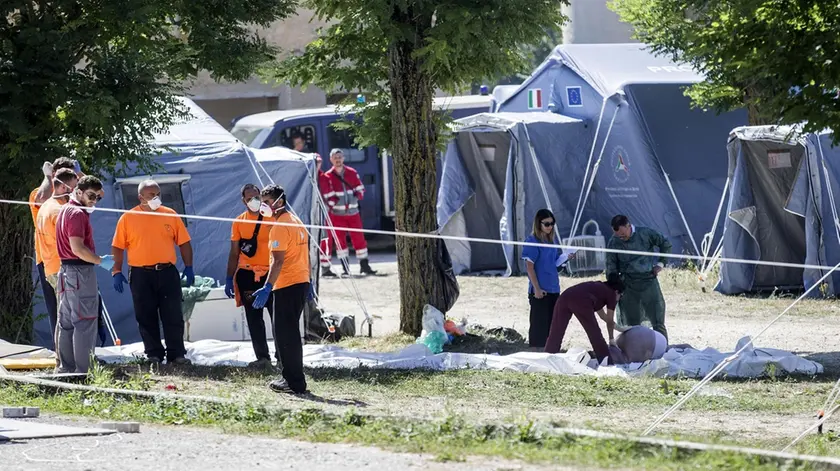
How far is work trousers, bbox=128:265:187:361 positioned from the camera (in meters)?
10.9

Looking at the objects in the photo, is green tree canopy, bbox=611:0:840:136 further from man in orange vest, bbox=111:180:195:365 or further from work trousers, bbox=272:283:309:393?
man in orange vest, bbox=111:180:195:365

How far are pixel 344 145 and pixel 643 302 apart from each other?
11.2 meters

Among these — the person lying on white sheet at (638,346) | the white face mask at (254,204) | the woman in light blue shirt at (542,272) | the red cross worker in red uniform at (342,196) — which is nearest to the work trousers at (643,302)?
the person lying on white sheet at (638,346)

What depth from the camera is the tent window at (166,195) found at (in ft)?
44.1

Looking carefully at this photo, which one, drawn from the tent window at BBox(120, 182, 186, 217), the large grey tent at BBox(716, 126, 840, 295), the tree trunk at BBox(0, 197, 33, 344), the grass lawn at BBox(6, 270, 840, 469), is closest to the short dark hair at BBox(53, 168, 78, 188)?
the grass lawn at BBox(6, 270, 840, 469)

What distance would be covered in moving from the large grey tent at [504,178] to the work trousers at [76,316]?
8925mm

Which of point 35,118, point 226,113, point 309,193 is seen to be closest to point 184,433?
point 35,118

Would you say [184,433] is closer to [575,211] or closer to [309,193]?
[309,193]

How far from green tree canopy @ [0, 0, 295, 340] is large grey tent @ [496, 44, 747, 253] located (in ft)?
22.4

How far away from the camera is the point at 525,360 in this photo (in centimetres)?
1074

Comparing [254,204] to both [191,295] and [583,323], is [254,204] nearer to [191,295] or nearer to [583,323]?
[191,295]

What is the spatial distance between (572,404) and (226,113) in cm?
2029

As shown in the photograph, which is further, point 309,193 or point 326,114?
point 326,114

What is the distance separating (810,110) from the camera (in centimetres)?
780
